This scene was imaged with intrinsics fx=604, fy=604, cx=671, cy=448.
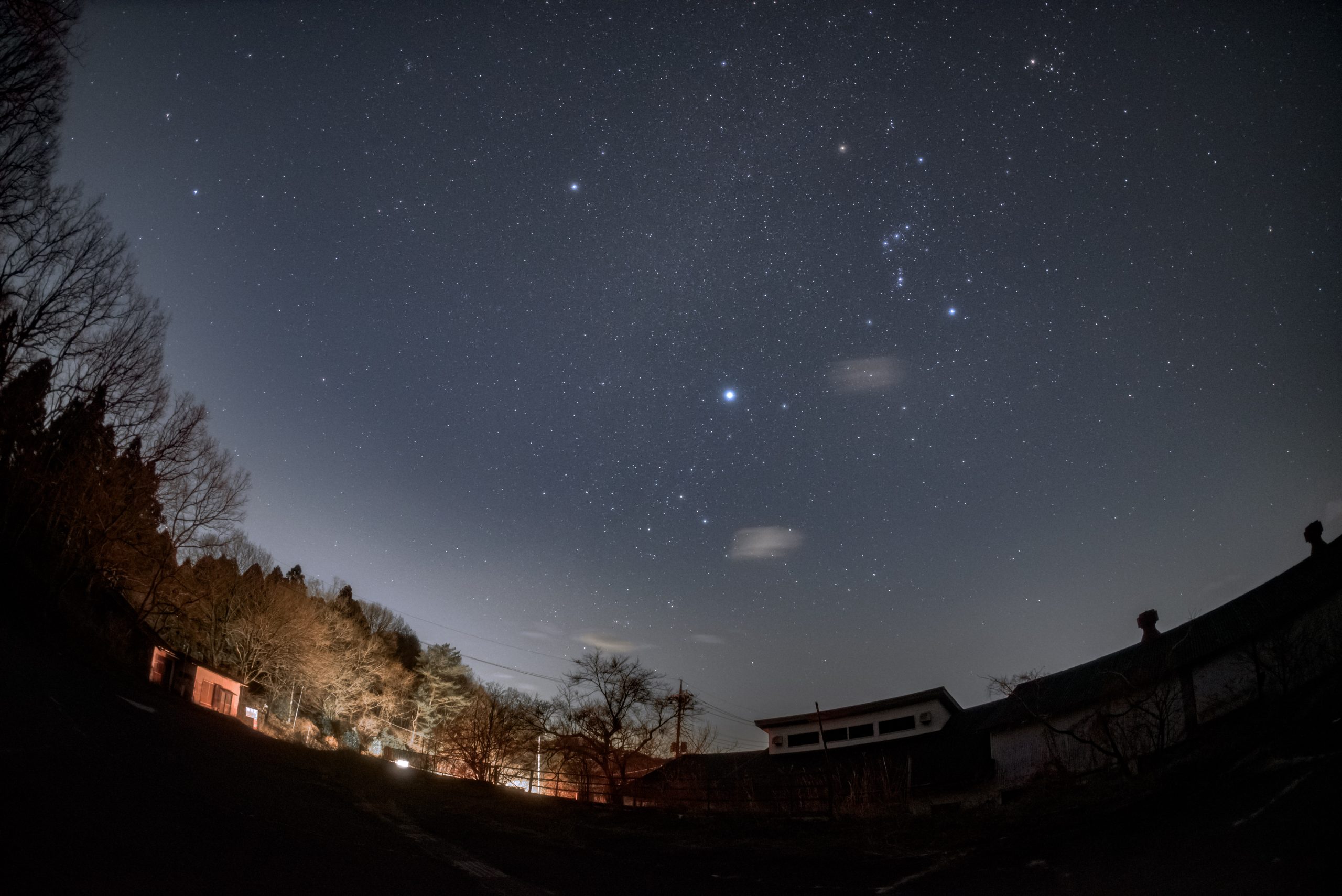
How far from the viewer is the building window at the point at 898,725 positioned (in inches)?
1204

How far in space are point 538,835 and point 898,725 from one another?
80.8ft

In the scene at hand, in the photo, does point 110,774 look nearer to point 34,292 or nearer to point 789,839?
point 789,839

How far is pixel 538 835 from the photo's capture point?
12.1m

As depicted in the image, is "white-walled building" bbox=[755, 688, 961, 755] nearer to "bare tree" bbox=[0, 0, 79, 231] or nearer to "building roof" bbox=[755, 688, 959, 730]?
"building roof" bbox=[755, 688, 959, 730]

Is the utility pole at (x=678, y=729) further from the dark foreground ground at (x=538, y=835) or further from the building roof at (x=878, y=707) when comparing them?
the dark foreground ground at (x=538, y=835)

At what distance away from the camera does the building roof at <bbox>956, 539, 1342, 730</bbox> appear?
16203mm

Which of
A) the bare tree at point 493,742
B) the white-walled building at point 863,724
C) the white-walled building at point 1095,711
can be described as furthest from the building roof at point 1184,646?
the bare tree at point 493,742

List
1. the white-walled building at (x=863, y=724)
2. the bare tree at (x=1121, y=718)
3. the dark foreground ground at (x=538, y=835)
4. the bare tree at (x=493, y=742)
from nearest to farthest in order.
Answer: the dark foreground ground at (x=538, y=835) → the bare tree at (x=1121, y=718) → the bare tree at (x=493, y=742) → the white-walled building at (x=863, y=724)

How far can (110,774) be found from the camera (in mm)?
6914

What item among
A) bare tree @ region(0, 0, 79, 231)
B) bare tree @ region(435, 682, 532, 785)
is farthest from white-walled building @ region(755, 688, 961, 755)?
bare tree @ region(0, 0, 79, 231)


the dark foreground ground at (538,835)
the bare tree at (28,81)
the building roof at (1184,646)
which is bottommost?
the dark foreground ground at (538,835)

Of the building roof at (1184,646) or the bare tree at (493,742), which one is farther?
the bare tree at (493,742)

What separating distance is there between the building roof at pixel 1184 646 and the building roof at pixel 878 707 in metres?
2.40

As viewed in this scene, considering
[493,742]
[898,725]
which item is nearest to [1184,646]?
[898,725]
